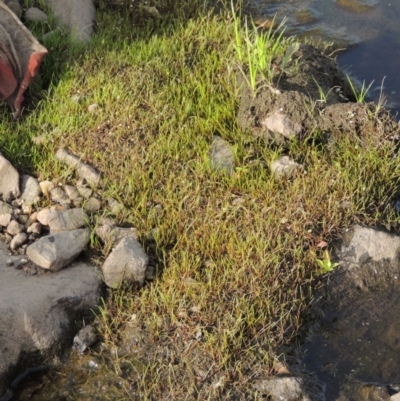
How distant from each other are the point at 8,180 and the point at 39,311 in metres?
0.92

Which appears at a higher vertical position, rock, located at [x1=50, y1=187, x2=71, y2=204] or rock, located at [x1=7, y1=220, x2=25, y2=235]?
rock, located at [x1=50, y1=187, x2=71, y2=204]

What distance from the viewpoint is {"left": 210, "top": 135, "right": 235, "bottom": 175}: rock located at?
14.1 ft

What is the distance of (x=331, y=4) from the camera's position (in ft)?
21.2

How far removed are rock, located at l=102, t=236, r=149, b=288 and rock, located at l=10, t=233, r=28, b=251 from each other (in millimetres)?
479

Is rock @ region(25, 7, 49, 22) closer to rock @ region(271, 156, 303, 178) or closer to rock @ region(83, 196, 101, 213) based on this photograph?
rock @ region(83, 196, 101, 213)

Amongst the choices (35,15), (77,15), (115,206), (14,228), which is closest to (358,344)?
(115,206)

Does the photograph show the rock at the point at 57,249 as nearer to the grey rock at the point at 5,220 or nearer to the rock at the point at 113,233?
the rock at the point at 113,233

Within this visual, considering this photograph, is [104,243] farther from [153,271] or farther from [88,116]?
[88,116]

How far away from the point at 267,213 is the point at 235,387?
1024 millimetres

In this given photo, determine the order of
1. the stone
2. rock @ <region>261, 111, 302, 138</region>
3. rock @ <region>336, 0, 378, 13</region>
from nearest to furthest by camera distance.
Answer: the stone
rock @ <region>261, 111, 302, 138</region>
rock @ <region>336, 0, 378, 13</region>

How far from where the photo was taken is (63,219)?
4000 millimetres

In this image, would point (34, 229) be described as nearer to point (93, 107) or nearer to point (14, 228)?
point (14, 228)

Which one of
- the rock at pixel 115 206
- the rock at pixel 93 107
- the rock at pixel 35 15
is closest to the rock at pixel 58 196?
the rock at pixel 115 206

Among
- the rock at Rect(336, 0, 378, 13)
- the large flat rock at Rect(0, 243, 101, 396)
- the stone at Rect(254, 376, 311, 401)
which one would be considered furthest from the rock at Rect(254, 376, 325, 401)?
the rock at Rect(336, 0, 378, 13)
